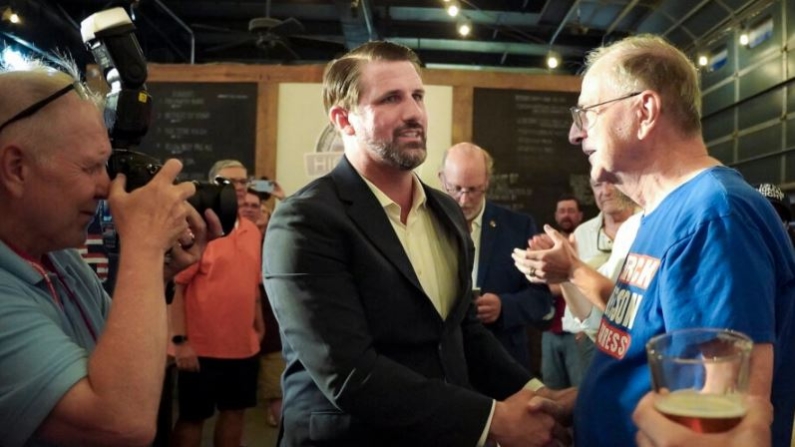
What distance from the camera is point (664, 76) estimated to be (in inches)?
51.0

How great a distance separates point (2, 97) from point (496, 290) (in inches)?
80.9

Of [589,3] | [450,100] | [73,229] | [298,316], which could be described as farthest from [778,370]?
[589,3]

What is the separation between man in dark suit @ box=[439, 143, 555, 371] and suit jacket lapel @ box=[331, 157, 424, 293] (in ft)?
3.40

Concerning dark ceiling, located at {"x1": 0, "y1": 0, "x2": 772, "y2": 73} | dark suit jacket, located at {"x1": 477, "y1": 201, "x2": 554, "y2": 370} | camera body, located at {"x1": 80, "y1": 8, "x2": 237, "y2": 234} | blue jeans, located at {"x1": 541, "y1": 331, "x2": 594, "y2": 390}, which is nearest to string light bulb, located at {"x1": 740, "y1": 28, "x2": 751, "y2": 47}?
dark ceiling, located at {"x1": 0, "y1": 0, "x2": 772, "y2": 73}

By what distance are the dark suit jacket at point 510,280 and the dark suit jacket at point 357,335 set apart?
1081 mm

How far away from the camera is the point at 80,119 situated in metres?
1.09

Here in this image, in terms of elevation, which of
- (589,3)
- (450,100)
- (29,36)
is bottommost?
(450,100)

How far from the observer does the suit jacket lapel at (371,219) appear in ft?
4.79

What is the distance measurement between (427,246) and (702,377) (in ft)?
3.48

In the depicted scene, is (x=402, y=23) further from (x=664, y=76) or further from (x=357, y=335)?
(x=357, y=335)

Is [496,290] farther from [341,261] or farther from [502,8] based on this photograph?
[502,8]

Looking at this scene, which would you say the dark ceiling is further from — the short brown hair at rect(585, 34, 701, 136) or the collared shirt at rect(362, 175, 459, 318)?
the short brown hair at rect(585, 34, 701, 136)

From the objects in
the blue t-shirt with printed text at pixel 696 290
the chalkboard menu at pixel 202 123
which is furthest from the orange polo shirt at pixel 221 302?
the blue t-shirt with printed text at pixel 696 290

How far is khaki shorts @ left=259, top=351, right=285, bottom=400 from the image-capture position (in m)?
4.17
